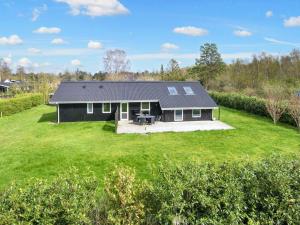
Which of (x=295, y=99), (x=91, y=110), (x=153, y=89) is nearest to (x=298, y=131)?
(x=295, y=99)

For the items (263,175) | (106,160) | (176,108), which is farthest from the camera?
(176,108)

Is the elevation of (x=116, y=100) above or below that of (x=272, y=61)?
below

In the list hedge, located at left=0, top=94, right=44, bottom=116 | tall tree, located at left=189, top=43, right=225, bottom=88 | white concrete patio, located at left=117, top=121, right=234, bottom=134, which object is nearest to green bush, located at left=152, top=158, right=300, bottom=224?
white concrete patio, located at left=117, top=121, right=234, bottom=134

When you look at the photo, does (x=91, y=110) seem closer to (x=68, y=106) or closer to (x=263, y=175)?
(x=68, y=106)

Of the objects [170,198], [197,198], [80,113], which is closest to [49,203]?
[170,198]

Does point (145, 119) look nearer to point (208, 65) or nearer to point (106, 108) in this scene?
point (106, 108)

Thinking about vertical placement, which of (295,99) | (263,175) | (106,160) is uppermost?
(295,99)

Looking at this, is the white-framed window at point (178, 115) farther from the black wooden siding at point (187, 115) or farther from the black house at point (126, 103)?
the black wooden siding at point (187, 115)
